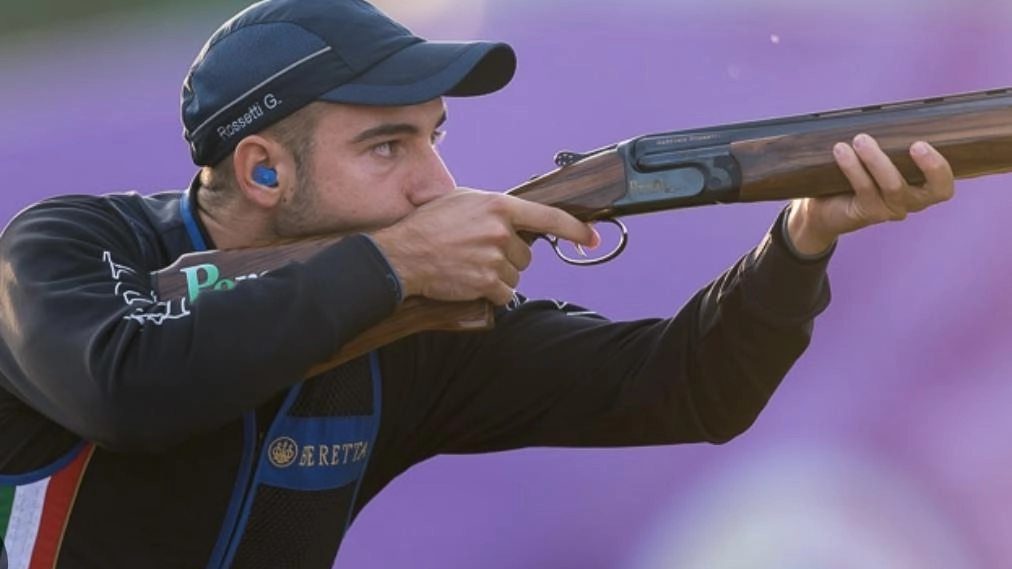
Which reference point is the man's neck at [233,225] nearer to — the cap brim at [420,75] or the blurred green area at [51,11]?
the cap brim at [420,75]

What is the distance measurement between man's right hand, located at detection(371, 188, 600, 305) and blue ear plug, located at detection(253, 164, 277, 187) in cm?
36

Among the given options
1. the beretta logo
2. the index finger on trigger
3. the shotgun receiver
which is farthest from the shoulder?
the index finger on trigger

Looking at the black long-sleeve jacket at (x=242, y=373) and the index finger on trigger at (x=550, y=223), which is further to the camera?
the index finger on trigger at (x=550, y=223)

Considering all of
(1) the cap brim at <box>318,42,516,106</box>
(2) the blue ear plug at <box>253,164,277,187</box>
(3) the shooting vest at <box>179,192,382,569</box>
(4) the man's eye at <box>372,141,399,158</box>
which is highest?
(1) the cap brim at <box>318,42,516,106</box>

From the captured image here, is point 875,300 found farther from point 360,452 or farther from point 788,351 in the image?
point 360,452

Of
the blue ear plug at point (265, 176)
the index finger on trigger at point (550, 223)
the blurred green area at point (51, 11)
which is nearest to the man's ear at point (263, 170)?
the blue ear plug at point (265, 176)

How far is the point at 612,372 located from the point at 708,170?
459 millimetres

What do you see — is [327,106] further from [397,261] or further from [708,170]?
[708,170]

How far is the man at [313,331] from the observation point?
2.49m

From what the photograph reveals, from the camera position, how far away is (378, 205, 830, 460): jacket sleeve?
114 inches

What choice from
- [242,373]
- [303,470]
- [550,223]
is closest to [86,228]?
[242,373]

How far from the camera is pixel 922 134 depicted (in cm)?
272

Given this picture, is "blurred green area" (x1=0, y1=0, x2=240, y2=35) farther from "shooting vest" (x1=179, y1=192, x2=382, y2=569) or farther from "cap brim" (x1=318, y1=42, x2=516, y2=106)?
"cap brim" (x1=318, y1=42, x2=516, y2=106)

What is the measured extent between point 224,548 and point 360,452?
1.02 ft
